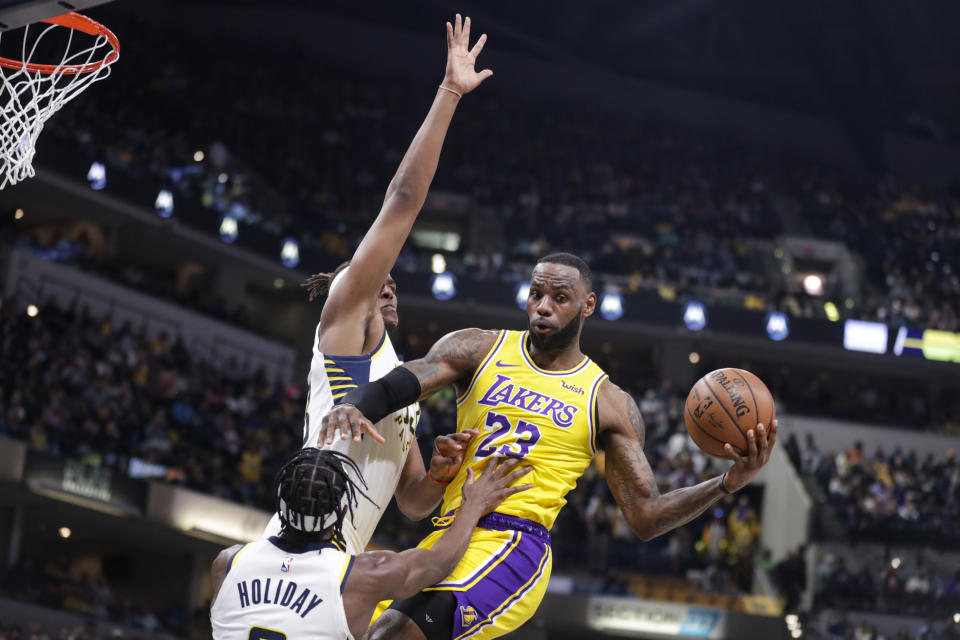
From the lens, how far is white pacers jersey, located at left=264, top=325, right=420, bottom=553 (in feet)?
16.0

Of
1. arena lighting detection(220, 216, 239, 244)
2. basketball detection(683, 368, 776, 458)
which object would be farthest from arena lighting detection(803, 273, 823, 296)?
basketball detection(683, 368, 776, 458)

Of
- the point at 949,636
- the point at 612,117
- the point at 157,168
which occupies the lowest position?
the point at 949,636

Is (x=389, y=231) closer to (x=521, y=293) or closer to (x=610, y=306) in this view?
(x=521, y=293)

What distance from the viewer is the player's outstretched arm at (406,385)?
14.3 feet

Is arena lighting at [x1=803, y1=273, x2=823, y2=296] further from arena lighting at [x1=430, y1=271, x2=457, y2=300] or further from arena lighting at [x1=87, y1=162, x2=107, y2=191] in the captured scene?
arena lighting at [x1=87, y1=162, x2=107, y2=191]

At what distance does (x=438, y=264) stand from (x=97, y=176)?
8.75 meters

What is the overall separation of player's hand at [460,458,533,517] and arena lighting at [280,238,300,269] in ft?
85.5

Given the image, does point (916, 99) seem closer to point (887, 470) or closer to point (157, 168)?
point (887, 470)

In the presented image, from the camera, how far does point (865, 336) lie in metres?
29.9

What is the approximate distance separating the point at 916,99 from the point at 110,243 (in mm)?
27428

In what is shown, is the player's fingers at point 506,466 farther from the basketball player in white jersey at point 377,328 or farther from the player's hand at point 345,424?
the player's hand at point 345,424

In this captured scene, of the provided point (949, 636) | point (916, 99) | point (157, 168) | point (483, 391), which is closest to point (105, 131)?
point (157, 168)

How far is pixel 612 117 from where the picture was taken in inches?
1550

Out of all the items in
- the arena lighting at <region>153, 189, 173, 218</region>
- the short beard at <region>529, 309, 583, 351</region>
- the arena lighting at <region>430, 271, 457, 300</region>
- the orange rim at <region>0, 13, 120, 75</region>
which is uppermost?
the orange rim at <region>0, 13, 120, 75</region>
